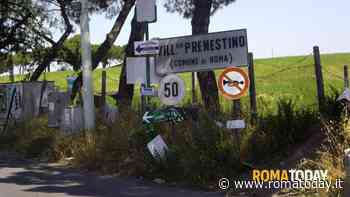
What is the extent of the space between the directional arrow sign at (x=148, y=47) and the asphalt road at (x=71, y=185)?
2.82 metres

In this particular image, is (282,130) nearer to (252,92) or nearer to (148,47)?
(252,92)

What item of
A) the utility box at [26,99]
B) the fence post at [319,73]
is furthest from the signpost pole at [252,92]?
the utility box at [26,99]

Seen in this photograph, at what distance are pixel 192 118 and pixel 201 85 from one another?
2.52 metres

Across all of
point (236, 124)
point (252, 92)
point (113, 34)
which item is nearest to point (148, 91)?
point (252, 92)

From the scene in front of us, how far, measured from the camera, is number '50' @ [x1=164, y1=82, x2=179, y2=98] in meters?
11.3

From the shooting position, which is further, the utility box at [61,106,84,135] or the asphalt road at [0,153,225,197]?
the utility box at [61,106,84,135]

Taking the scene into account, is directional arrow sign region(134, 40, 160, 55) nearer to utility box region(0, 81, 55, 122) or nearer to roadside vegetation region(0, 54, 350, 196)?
roadside vegetation region(0, 54, 350, 196)

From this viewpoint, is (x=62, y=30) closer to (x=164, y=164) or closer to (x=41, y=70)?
(x=41, y=70)

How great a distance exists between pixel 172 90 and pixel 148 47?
1188 millimetres

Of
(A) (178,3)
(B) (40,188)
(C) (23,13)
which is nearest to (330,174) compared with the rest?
(B) (40,188)

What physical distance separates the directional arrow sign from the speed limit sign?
82cm

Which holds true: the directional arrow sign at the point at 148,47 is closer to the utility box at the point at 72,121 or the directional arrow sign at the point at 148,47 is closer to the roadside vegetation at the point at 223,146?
the roadside vegetation at the point at 223,146

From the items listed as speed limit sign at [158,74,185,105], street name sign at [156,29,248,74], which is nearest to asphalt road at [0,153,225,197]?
speed limit sign at [158,74,185,105]

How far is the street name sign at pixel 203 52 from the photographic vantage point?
11.6 meters
